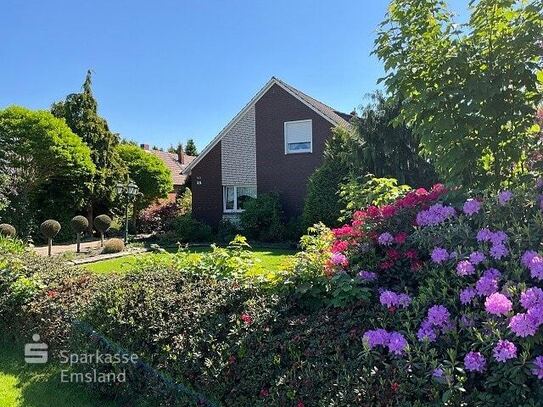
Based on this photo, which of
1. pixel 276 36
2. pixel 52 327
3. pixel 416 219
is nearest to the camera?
pixel 416 219

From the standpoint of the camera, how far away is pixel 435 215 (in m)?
2.85

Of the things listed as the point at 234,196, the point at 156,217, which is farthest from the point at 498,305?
the point at 156,217

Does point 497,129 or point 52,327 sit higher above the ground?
point 497,129

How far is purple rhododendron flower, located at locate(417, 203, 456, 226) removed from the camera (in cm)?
282

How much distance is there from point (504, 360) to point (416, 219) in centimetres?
131

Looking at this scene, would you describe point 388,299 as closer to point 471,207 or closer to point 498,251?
point 498,251

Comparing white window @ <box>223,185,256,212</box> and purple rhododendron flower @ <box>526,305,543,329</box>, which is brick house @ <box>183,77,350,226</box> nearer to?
white window @ <box>223,185,256,212</box>

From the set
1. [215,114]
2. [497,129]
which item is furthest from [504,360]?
[215,114]

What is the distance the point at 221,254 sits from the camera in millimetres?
4363

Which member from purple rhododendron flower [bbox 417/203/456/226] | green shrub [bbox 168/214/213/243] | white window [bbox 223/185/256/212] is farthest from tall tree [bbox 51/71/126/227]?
purple rhododendron flower [bbox 417/203/456/226]

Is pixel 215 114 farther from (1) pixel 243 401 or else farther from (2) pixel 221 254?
(1) pixel 243 401

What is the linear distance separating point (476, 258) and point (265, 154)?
708 inches

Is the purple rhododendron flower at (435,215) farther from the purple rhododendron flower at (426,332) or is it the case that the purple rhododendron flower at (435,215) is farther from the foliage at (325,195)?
the foliage at (325,195)

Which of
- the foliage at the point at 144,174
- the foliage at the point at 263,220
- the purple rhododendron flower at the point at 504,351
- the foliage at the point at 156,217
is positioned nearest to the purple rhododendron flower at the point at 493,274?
the purple rhododendron flower at the point at 504,351
